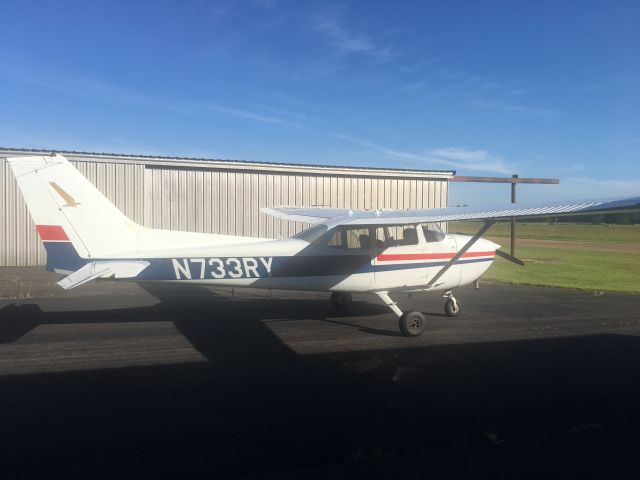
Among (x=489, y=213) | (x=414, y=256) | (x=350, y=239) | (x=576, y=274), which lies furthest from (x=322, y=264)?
(x=576, y=274)

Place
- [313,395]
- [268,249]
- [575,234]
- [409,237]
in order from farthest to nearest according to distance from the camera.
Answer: [575,234], [409,237], [268,249], [313,395]

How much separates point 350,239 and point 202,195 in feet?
38.0

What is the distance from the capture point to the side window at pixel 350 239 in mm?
9445

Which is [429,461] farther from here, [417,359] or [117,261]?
[117,261]

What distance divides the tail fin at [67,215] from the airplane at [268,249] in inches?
0.6

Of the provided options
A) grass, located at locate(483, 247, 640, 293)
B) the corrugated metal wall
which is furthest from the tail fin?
grass, located at locate(483, 247, 640, 293)

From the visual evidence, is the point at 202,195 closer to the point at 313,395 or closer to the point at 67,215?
the point at 67,215

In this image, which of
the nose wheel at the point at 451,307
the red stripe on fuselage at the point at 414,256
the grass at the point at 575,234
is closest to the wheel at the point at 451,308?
the nose wheel at the point at 451,307

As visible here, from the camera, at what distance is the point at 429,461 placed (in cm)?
414

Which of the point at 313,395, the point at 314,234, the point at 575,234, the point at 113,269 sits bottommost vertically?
the point at 313,395

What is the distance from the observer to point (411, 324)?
8805mm

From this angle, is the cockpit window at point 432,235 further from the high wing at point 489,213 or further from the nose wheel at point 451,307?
the nose wheel at point 451,307

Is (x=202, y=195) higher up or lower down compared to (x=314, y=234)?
higher up

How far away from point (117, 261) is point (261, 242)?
7.95 ft
